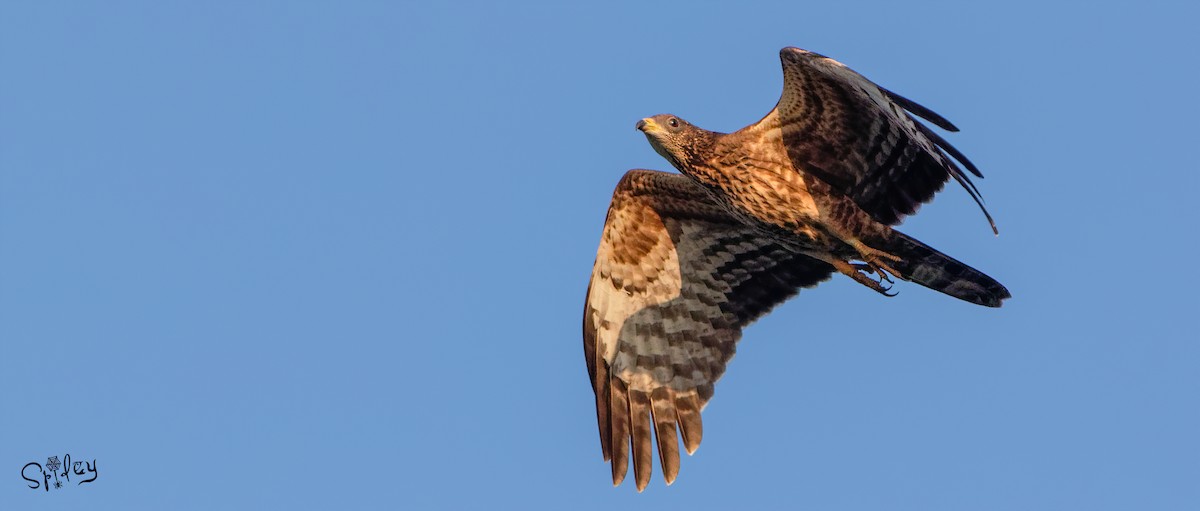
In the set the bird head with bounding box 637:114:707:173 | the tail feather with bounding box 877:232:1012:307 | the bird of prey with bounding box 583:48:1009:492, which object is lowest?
the tail feather with bounding box 877:232:1012:307

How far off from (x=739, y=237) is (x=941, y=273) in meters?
2.21

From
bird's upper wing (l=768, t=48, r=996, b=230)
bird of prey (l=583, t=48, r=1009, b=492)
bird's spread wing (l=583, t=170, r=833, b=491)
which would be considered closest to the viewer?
bird's upper wing (l=768, t=48, r=996, b=230)

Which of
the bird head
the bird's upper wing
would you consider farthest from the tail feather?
the bird head

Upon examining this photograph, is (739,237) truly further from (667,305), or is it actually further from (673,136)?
(673,136)

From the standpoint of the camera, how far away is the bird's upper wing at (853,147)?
40.4ft

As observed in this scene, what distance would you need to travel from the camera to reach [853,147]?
42.4 ft

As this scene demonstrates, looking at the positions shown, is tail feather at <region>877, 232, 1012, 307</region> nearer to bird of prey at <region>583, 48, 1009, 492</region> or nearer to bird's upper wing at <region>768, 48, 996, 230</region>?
bird of prey at <region>583, 48, 1009, 492</region>

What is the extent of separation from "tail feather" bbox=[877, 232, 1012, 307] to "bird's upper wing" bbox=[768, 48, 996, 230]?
0.33m

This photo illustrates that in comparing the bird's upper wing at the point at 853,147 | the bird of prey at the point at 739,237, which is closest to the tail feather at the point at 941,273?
the bird of prey at the point at 739,237

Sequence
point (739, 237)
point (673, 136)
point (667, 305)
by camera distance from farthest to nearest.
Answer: point (667, 305) → point (739, 237) → point (673, 136)

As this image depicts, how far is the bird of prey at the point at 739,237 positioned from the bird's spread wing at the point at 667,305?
1 centimetres

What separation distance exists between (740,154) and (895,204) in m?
1.47

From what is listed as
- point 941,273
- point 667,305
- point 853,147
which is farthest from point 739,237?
point 941,273

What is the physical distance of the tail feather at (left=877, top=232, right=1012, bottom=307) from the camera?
12.8m
